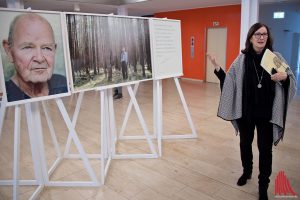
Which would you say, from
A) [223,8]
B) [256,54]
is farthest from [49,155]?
[223,8]

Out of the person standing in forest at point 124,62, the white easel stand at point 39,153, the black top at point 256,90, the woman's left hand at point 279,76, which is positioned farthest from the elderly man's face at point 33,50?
the woman's left hand at point 279,76

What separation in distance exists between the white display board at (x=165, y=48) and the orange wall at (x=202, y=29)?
500cm

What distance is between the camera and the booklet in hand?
1.96 metres

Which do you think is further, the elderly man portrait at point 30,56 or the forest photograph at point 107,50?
the forest photograph at point 107,50

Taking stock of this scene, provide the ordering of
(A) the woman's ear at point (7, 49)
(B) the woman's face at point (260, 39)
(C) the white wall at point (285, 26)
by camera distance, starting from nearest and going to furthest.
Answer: (A) the woman's ear at point (7, 49), (B) the woman's face at point (260, 39), (C) the white wall at point (285, 26)

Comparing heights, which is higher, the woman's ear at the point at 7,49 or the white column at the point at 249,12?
the white column at the point at 249,12

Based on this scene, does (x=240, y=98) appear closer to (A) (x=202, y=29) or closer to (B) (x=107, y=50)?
(B) (x=107, y=50)

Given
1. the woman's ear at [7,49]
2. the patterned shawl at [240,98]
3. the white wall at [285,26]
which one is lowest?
the patterned shawl at [240,98]

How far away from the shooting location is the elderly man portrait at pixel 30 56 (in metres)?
1.95

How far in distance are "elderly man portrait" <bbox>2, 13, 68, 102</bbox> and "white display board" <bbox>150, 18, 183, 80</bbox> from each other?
129cm

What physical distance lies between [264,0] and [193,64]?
10.6ft

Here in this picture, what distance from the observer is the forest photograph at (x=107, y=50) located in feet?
7.80

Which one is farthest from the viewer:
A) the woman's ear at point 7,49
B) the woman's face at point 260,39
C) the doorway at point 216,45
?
the doorway at point 216,45

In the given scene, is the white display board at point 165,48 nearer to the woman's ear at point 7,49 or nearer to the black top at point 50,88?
the black top at point 50,88
